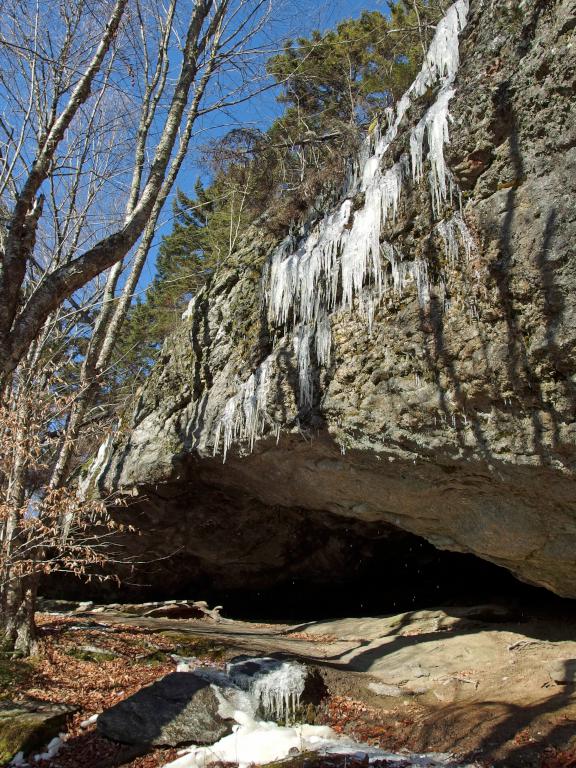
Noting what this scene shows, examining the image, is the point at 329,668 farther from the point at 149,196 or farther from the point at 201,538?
the point at 149,196

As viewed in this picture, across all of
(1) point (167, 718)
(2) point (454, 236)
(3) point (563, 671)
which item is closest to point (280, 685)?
(1) point (167, 718)

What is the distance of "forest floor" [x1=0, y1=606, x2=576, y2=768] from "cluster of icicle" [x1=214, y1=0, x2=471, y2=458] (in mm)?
2923

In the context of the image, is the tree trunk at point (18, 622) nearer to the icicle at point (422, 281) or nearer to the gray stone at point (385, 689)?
the gray stone at point (385, 689)

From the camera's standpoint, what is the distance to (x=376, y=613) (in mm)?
11055

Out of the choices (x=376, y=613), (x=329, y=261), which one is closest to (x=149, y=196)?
(x=329, y=261)

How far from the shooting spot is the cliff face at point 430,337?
5.27 meters

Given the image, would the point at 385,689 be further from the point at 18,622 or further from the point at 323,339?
the point at 18,622

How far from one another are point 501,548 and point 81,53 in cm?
822

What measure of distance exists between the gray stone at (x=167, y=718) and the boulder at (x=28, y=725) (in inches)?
16.3

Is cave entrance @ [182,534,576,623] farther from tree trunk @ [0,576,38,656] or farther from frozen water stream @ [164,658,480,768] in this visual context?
tree trunk @ [0,576,38,656]

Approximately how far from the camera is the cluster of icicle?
246 inches

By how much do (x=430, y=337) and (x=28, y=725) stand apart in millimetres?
5225

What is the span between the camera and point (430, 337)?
238 inches

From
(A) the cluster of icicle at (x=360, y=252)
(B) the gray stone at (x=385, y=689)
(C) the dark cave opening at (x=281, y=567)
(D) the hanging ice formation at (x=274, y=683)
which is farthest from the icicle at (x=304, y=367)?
(C) the dark cave opening at (x=281, y=567)
